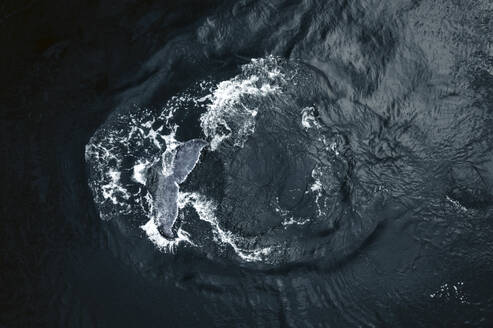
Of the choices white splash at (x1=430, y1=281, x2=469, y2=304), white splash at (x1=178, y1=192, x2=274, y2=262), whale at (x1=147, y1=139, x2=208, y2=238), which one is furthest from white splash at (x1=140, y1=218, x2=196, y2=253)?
white splash at (x1=430, y1=281, x2=469, y2=304)

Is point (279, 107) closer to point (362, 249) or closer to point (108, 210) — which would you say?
point (362, 249)

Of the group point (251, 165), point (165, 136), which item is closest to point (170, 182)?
point (165, 136)

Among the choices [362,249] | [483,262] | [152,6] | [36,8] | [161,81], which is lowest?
[483,262]

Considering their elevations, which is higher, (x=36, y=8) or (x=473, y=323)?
(x=36, y=8)

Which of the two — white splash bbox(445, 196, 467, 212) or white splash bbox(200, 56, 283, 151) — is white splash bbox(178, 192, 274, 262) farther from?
white splash bbox(445, 196, 467, 212)

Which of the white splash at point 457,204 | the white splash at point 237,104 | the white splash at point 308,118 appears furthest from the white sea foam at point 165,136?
the white splash at point 457,204

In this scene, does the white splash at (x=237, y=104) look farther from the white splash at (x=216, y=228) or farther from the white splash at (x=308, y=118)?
the white splash at (x=216, y=228)

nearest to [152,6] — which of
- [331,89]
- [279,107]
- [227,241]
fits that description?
[279,107]
